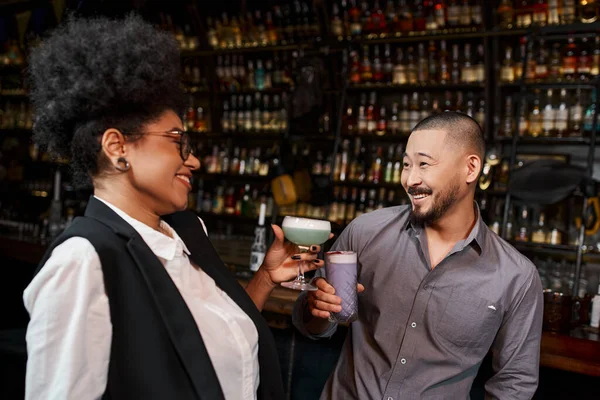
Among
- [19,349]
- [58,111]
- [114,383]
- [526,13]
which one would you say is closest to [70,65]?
[58,111]

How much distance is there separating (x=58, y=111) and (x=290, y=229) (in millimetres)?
701

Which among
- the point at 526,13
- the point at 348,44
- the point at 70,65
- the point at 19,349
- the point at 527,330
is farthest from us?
the point at 348,44

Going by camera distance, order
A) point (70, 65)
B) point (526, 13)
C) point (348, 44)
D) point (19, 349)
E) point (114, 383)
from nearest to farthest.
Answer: point (114, 383), point (70, 65), point (19, 349), point (526, 13), point (348, 44)

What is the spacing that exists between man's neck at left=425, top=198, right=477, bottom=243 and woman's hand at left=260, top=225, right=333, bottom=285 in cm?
40

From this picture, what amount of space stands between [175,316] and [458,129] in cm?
106

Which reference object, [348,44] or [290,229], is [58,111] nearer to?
[290,229]

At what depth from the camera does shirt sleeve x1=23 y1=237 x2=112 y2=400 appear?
3.22 ft

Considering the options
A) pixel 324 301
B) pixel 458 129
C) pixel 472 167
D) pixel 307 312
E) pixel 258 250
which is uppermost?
pixel 458 129

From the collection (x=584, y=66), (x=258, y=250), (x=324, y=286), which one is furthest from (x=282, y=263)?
(x=584, y=66)

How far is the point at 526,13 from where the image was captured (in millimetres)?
4273

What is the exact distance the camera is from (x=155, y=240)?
125 centimetres

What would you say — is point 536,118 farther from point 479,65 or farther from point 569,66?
point 479,65

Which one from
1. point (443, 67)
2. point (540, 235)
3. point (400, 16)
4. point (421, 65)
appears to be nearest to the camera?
point (540, 235)

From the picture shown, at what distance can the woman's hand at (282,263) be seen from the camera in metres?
1.63
